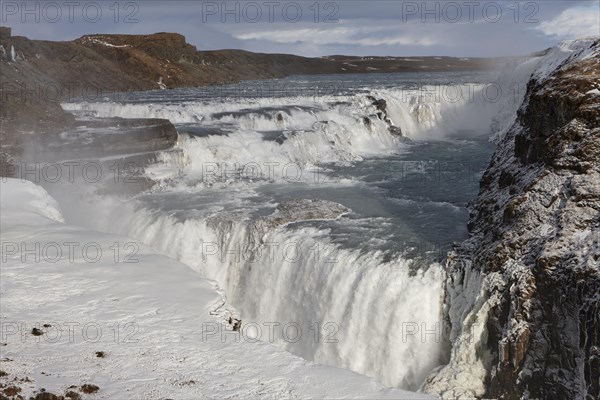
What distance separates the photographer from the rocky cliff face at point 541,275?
7742mm

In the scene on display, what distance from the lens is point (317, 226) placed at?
43.7 ft

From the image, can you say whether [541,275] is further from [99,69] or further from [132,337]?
[99,69]

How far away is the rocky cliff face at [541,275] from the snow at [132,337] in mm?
2474

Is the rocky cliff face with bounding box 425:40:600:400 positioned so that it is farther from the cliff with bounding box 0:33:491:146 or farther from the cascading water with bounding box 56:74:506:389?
the cliff with bounding box 0:33:491:146

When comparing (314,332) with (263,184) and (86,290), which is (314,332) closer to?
(86,290)

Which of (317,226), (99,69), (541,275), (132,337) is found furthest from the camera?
(99,69)

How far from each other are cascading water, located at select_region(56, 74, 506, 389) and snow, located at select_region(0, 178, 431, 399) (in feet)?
9.27

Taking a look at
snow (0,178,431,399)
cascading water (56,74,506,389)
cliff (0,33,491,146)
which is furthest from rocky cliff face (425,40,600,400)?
cliff (0,33,491,146)

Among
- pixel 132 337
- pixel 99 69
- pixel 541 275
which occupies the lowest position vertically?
pixel 132 337

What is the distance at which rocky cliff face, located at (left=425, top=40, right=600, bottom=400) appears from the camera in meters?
7.74

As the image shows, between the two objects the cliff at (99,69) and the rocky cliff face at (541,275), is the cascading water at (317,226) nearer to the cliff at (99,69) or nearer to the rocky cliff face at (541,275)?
the rocky cliff face at (541,275)

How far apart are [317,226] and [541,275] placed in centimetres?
585

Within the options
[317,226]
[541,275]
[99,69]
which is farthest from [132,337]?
[99,69]

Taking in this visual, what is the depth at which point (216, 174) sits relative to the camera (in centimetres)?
1972
